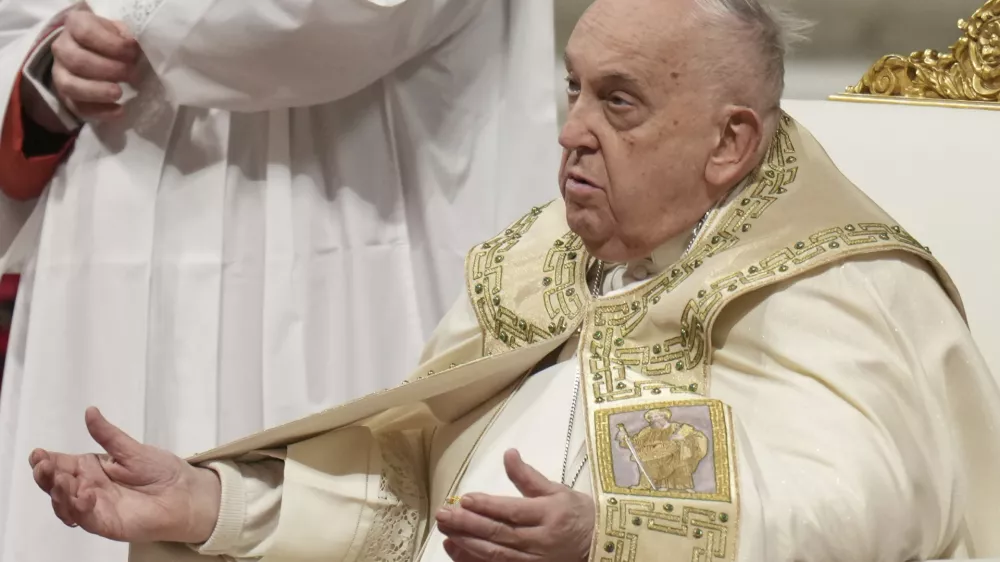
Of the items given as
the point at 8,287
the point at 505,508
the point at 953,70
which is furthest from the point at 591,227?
the point at 8,287

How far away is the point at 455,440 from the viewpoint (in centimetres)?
179

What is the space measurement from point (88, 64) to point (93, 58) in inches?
0.5

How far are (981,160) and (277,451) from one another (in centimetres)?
109

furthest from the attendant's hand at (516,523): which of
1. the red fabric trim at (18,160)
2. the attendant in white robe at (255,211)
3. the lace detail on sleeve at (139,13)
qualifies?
the red fabric trim at (18,160)

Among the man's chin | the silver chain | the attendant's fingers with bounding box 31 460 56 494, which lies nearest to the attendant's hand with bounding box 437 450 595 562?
the silver chain

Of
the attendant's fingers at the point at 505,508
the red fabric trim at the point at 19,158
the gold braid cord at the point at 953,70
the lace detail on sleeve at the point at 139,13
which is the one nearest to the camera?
the attendant's fingers at the point at 505,508

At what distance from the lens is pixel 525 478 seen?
4.42ft

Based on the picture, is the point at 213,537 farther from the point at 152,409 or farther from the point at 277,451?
the point at 152,409

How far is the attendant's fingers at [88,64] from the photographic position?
237 cm

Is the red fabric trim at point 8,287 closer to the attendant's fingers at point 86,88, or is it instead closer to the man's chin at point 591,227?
the attendant's fingers at point 86,88

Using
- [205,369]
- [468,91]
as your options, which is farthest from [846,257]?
[205,369]

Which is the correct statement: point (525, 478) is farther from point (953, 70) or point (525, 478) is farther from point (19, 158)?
point (19, 158)

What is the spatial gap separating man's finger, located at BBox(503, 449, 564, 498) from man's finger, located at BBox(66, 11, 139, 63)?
4.38 feet

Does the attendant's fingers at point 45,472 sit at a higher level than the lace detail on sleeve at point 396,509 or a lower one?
higher
